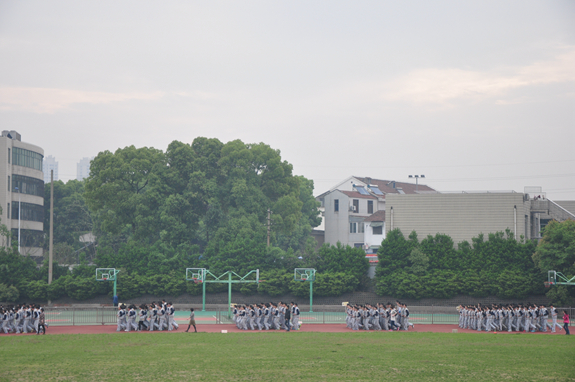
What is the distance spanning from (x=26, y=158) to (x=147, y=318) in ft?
124

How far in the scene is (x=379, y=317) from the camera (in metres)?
30.5

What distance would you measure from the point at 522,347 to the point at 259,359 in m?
10.0

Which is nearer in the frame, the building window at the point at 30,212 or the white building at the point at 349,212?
the building window at the point at 30,212

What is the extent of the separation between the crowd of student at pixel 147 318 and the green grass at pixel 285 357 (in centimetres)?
188

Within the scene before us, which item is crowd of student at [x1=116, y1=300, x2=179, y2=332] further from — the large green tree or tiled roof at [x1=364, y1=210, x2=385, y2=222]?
tiled roof at [x1=364, y1=210, x2=385, y2=222]

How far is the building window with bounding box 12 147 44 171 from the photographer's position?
5872cm

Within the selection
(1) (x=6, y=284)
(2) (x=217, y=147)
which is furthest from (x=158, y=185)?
(1) (x=6, y=284)

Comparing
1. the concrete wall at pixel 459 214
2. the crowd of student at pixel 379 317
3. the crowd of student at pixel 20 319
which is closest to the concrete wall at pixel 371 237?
the concrete wall at pixel 459 214

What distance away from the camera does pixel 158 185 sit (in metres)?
50.4

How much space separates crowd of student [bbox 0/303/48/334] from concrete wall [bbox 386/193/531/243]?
2773 centimetres

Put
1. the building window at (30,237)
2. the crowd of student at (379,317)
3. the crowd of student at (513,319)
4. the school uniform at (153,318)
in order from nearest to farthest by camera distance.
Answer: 1. the school uniform at (153,318)
2. the crowd of student at (513,319)
3. the crowd of student at (379,317)
4. the building window at (30,237)

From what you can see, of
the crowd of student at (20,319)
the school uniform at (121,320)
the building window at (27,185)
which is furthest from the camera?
the building window at (27,185)

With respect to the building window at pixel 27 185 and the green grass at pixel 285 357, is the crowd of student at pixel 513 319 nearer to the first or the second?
the green grass at pixel 285 357

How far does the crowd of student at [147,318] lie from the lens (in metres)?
28.2
